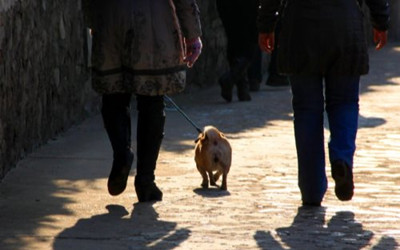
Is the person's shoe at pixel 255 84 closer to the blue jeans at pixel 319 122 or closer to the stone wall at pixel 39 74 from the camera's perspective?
the stone wall at pixel 39 74

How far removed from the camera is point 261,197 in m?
7.81

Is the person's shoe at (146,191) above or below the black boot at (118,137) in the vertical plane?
below

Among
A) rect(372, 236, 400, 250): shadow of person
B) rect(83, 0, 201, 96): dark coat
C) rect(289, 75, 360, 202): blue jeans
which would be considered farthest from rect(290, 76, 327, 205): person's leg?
rect(372, 236, 400, 250): shadow of person

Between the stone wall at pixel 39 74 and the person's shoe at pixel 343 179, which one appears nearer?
the person's shoe at pixel 343 179

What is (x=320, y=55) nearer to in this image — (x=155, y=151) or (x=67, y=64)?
(x=155, y=151)

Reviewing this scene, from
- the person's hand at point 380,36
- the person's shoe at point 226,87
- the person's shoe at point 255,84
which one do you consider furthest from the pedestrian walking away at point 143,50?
the person's shoe at point 255,84

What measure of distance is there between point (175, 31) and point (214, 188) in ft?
3.77

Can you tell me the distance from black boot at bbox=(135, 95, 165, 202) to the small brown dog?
0.63 meters

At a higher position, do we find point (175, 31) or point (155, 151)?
point (175, 31)

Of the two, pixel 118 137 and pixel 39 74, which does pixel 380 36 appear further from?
pixel 39 74

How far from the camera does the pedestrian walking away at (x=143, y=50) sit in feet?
24.1

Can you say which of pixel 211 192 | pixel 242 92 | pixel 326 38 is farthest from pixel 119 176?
pixel 242 92

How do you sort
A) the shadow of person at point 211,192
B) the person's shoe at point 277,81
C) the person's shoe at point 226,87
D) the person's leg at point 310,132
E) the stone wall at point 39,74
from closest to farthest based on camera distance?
the person's leg at point 310,132, the shadow of person at point 211,192, the stone wall at point 39,74, the person's shoe at point 226,87, the person's shoe at point 277,81

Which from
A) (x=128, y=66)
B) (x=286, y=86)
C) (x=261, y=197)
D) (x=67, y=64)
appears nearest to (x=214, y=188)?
(x=261, y=197)
